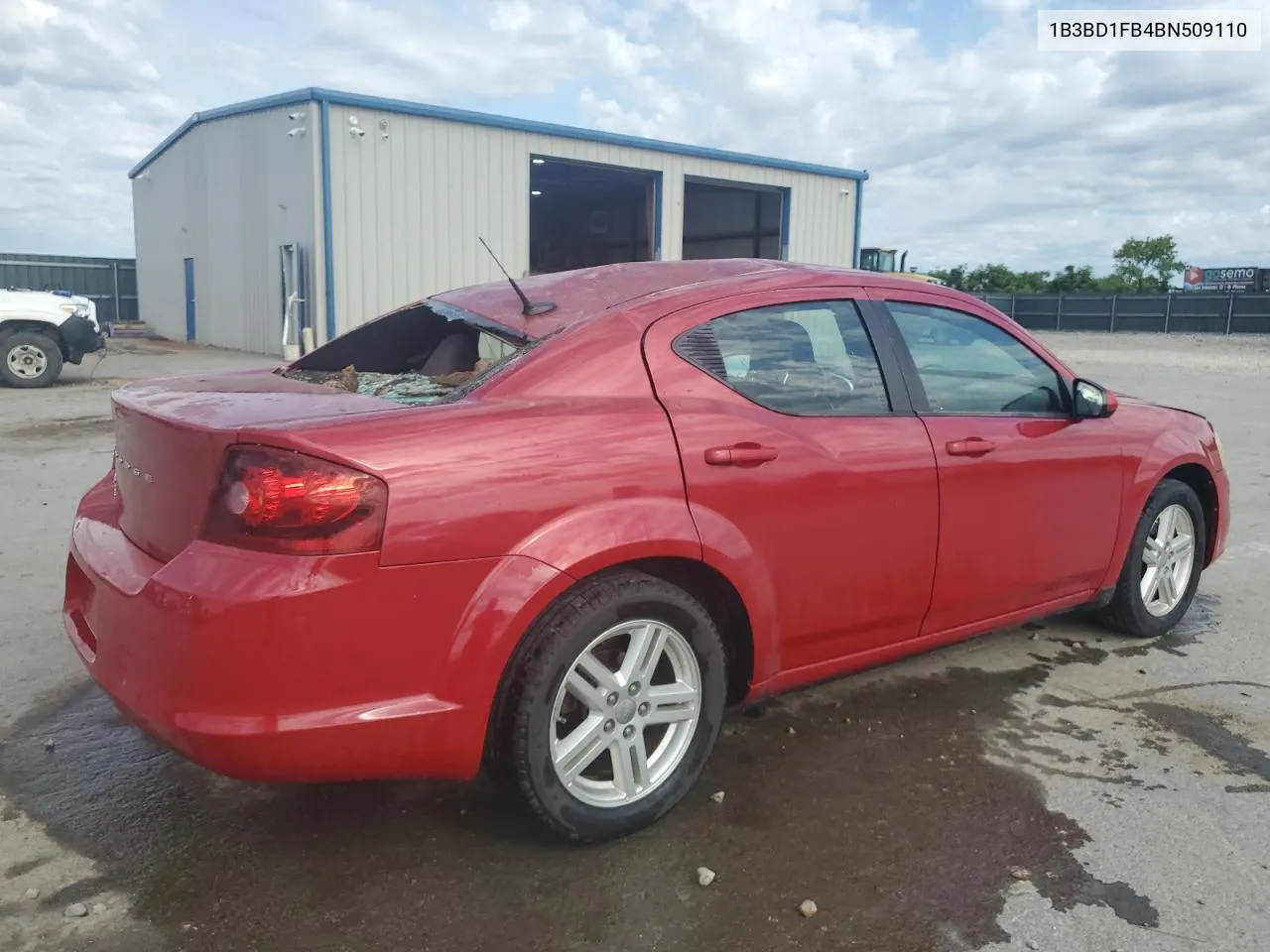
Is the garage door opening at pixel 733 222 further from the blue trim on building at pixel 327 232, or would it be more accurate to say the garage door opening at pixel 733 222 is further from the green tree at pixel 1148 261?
the green tree at pixel 1148 261

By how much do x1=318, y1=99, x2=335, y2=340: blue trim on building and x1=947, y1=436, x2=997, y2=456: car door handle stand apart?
16.6 m

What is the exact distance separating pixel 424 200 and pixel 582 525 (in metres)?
18.7

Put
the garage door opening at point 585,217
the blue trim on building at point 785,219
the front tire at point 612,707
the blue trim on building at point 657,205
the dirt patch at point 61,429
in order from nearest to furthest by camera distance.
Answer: the front tire at point 612,707
the dirt patch at point 61,429
the blue trim on building at point 657,205
the blue trim on building at point 785,219
the garage door opening at point 585,217

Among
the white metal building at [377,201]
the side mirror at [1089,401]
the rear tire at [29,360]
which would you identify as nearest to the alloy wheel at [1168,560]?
the side mirror at [1089,401]

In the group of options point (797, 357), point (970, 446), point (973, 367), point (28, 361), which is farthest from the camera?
point (28, 361)

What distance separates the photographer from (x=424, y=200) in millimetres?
19984

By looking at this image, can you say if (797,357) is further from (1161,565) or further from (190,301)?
(190,301)

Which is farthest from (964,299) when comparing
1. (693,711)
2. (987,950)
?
(987,950)

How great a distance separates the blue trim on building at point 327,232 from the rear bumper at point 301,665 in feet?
55.8

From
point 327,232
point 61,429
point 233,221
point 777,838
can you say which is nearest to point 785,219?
point 327,232

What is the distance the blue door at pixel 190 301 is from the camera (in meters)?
27.3

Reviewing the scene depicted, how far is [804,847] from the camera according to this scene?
2.81 metres

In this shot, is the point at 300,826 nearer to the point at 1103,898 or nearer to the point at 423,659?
the point at 423,659

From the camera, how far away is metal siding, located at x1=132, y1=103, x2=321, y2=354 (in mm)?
19812
